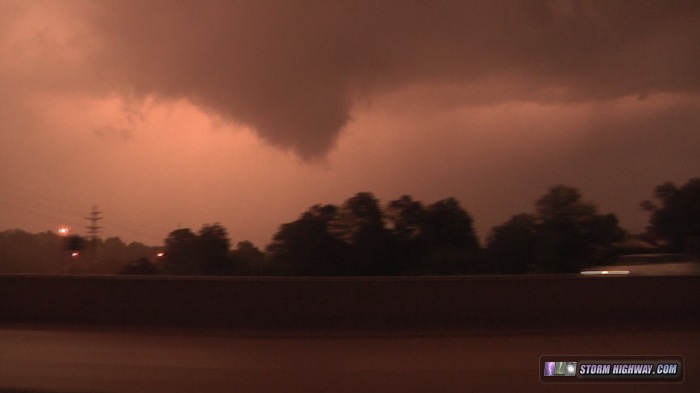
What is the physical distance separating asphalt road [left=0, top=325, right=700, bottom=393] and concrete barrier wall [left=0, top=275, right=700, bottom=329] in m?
1.33

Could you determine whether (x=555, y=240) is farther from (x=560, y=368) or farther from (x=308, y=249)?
(x=560, y=368)

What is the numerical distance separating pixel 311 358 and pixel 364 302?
614 centimetres

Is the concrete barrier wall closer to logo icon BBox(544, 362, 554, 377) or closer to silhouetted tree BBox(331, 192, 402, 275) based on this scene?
logo icon BBox(544, 362, 554, 377)

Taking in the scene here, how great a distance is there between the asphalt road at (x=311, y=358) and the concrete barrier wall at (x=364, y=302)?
133cm

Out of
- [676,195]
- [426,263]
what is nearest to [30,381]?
[426,263]

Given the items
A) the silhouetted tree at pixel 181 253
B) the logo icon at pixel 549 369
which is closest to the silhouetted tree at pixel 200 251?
the silhouetted tree at pixel 181 253

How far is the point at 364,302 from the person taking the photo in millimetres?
18609

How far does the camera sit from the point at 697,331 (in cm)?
1549

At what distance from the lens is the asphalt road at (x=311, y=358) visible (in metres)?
9.88

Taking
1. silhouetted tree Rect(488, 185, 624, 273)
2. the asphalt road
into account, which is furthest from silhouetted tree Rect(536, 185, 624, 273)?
the asphalt road

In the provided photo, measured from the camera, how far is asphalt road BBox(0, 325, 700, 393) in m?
9.88

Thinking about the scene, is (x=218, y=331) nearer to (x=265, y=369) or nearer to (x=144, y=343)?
(x=144, y=343)

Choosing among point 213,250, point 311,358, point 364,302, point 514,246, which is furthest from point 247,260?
point 311,358

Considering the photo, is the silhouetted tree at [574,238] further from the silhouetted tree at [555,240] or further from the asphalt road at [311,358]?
the asphalt road at [311,358]
